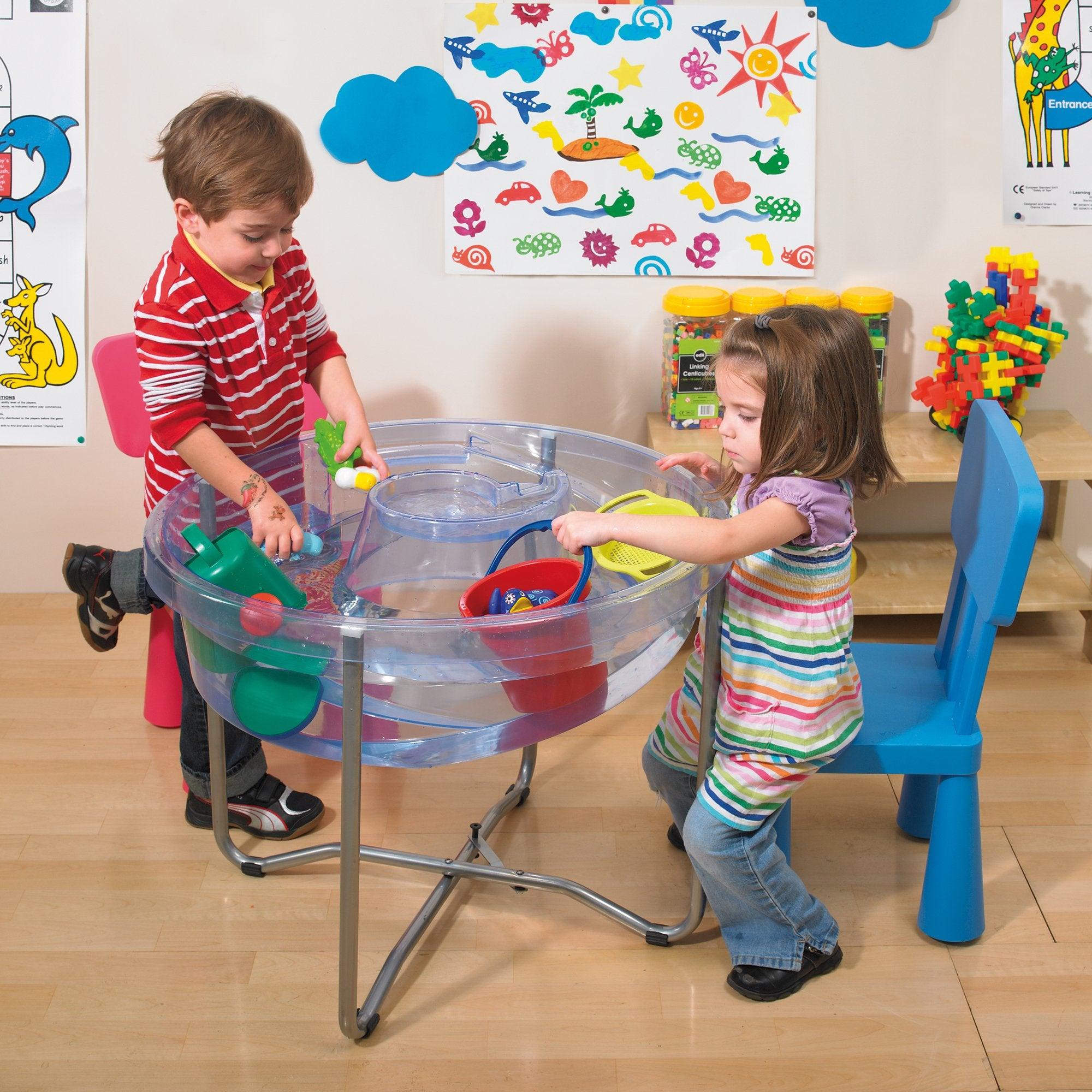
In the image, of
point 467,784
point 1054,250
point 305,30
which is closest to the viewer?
point 467,784

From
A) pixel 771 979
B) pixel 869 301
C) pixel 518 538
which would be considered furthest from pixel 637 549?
pixel 869 301

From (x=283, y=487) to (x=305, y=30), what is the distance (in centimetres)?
93

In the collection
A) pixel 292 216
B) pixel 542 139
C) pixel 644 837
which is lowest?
pixel 644 837

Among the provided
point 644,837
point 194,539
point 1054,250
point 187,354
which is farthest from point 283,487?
point 1054,250

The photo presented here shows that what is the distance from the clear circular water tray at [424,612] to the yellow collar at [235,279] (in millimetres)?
188

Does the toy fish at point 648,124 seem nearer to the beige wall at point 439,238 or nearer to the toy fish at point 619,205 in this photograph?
the toy fish at point 619,205

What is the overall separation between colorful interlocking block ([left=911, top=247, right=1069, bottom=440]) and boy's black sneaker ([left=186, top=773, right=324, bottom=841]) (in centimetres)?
122

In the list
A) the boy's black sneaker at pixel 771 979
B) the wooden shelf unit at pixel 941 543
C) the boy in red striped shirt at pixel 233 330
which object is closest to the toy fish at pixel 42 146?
the boy in red striped shirt at pixel 233 330

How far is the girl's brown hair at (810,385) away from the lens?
3.99 ft

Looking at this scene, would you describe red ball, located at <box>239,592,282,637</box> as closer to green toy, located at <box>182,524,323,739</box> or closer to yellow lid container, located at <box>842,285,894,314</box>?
green toy, located at <box>182,524,323,739</box>

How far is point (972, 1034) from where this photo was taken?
51.8 inches

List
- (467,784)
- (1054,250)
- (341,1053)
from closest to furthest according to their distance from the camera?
(341,1053), (467,784), (1054,250)

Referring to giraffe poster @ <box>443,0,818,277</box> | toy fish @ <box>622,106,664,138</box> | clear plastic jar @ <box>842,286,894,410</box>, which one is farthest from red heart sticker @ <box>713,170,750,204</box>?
clear plastic jar @ <box>842,286,894,410</box>

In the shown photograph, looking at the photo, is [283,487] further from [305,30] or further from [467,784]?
[305,30]
